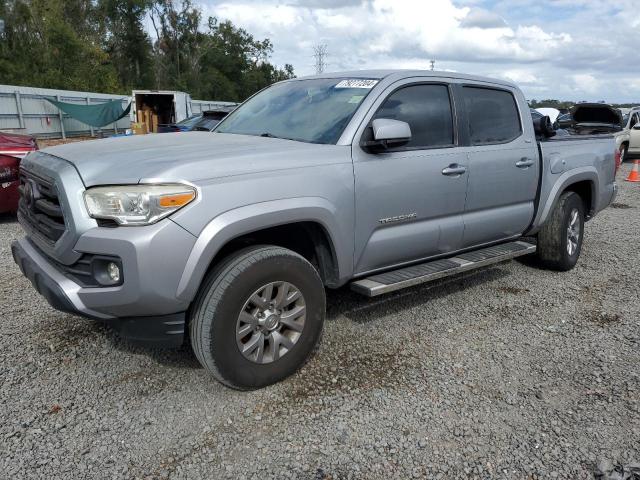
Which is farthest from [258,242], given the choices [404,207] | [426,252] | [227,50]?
[227,50]

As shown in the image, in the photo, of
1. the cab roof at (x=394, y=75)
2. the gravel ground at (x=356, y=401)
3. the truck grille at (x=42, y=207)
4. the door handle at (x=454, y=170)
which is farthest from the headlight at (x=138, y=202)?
the door handle at (x=454, y=170)

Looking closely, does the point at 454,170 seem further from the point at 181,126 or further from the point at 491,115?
the point at 181,126

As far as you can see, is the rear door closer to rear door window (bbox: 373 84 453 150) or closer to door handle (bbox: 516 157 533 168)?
door handle (bbox: 516 157 533 168)

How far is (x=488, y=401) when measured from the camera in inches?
121

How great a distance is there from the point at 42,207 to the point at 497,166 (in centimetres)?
331

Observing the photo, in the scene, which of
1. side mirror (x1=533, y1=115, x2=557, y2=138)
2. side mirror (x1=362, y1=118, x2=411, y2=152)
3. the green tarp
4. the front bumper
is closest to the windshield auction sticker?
side mirror (x1=362, y1=118, x2=411, y2=152)

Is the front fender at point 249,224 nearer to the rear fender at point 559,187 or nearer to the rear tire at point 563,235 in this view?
the rear fender at point 559,187

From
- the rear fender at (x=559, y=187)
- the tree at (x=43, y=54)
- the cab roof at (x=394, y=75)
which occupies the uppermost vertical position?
the tree at (x=43, y=54)

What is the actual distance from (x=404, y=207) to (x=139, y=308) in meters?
1.86

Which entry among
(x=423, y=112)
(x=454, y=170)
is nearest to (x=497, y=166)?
(x=454, y=170)

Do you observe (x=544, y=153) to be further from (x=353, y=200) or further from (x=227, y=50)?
(x=227, y=50)

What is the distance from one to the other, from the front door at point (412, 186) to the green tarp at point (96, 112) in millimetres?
23646

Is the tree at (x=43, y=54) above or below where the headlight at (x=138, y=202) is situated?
above

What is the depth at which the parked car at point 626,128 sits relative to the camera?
16.2m
